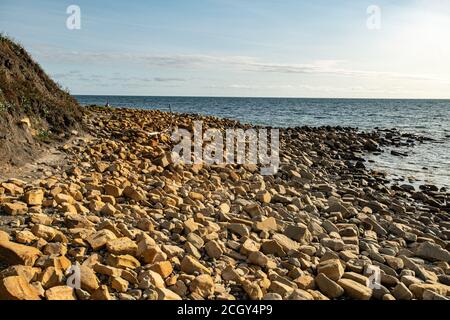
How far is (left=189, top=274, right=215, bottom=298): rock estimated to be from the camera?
14.9 feet

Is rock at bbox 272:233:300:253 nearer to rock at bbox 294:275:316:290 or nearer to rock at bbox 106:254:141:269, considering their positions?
rock at bbox 294:275:316:290

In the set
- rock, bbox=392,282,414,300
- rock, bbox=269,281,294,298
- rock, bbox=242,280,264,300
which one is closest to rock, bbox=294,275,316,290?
rock, bbox=269,281,294,298

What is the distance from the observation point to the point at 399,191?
12477mm

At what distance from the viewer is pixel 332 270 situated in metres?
5.38

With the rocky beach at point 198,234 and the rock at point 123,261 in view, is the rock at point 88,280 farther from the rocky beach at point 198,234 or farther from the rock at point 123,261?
the rock at point 123,261

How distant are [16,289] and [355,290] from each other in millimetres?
3916

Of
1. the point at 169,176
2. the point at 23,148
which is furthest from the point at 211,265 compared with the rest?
the point at 23,148

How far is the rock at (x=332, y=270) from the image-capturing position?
534cm

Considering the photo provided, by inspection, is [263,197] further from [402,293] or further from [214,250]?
[402,293]

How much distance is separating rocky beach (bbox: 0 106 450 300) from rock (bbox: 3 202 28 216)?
0.02m

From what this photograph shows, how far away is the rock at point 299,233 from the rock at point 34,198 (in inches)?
160

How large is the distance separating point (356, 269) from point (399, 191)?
7.65 m

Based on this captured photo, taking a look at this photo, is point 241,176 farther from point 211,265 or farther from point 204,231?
point 211,265
